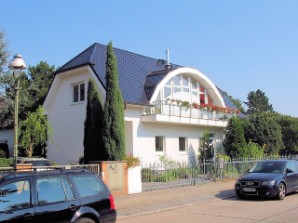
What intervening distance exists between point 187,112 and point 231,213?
15.1 m

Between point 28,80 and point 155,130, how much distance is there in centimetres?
1805

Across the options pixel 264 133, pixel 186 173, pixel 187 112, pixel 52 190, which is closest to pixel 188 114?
pixel 187 112

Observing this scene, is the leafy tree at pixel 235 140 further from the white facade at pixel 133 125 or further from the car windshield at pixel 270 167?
the car windshield at pixel 270 167

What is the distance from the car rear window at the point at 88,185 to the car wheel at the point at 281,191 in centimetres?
870

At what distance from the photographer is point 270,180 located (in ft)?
47.6

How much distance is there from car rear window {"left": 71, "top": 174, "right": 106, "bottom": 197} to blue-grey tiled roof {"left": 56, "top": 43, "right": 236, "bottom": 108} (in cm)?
1490

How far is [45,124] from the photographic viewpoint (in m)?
23.3

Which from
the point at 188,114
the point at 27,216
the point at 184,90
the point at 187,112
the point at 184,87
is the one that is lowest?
the point at 27,216

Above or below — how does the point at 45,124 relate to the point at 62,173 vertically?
above

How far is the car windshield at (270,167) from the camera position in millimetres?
15766

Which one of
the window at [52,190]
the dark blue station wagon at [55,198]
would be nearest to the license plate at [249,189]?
the dark blue station wagon at [55,198]

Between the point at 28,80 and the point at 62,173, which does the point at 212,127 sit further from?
the point at 62,173

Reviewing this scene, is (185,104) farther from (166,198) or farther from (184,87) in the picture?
(166,198)

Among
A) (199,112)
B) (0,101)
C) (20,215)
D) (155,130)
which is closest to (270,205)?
(20,215)
